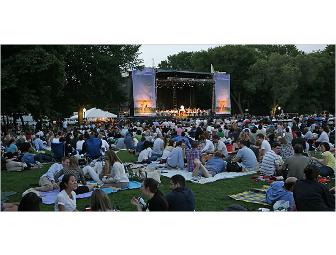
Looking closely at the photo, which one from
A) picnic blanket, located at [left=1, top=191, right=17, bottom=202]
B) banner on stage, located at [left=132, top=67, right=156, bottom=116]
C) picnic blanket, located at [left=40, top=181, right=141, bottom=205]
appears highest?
banner on stage, located at [left=132, top=67, right=156, bottom=116]

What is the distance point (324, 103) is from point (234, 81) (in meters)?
11.0

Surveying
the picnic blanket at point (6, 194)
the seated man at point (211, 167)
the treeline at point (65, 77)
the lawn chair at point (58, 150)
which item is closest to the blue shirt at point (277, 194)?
the seated man at point (211, 167)

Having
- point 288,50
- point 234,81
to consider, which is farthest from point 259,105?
point 288,50

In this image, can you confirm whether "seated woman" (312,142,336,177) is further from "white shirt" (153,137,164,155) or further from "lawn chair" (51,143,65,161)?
"lawn chair" (51,143,65,161)

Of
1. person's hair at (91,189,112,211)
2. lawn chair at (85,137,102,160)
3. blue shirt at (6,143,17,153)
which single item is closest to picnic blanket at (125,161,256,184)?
lawn chair at (85,137,102,160)

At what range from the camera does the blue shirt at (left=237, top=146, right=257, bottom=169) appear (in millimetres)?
9961

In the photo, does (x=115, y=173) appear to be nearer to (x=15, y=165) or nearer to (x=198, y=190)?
(x=198, y=190)

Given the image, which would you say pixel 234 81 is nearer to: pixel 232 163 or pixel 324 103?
pixel 324 103

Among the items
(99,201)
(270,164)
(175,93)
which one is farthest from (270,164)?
(175,93)

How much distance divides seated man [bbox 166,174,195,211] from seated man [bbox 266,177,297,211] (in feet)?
5.55

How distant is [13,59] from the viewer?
1641 centimetres

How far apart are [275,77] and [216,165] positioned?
33.5m

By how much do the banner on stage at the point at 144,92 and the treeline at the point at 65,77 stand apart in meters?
3.95

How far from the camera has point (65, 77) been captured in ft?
86.4
